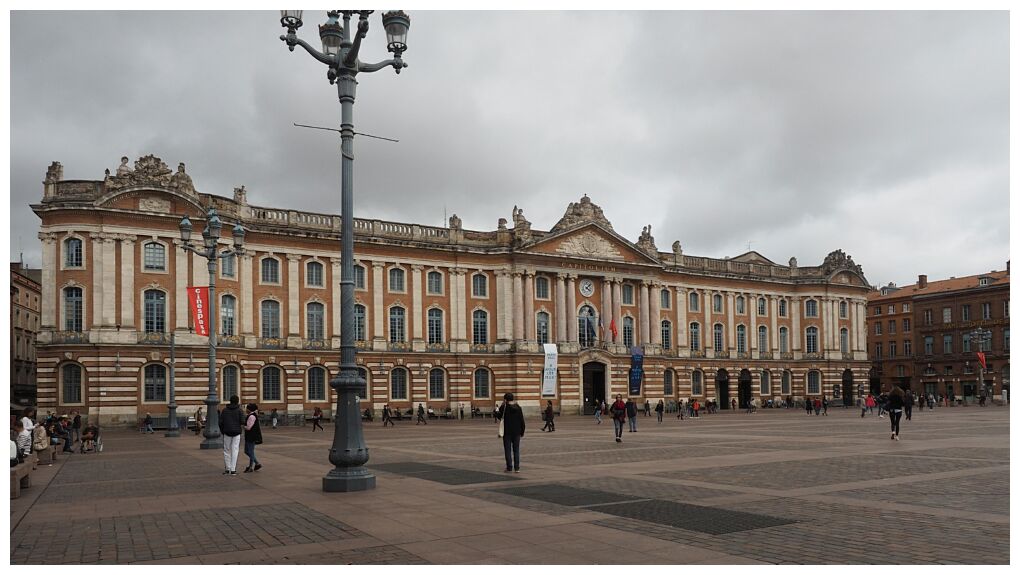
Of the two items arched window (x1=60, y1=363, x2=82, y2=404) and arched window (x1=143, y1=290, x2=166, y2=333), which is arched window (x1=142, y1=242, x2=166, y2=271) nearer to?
arched window (x1=143, y1=290, x2=166, y2=333)

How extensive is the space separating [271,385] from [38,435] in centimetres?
3368

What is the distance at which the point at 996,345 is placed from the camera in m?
93.1

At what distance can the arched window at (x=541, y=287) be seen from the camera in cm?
6925

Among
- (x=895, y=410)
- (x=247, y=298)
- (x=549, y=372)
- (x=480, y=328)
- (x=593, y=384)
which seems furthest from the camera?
(x=593, y=384)

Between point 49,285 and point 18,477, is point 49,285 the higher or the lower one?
the higher one

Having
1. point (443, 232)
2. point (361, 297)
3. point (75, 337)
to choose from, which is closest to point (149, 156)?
point (75, 337)

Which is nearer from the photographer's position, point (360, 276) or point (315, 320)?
point (315, 320)

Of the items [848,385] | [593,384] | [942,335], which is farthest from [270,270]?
[942,335]

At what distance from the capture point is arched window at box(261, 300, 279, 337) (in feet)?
192

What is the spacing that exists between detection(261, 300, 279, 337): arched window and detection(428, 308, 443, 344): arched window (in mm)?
11406

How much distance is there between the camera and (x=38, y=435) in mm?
24797

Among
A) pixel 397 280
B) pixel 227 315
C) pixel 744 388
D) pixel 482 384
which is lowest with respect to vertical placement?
pixel 744 388

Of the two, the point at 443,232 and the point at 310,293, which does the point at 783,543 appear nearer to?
the point at 310,293

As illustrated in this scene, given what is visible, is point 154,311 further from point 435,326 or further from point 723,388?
point 723,388
